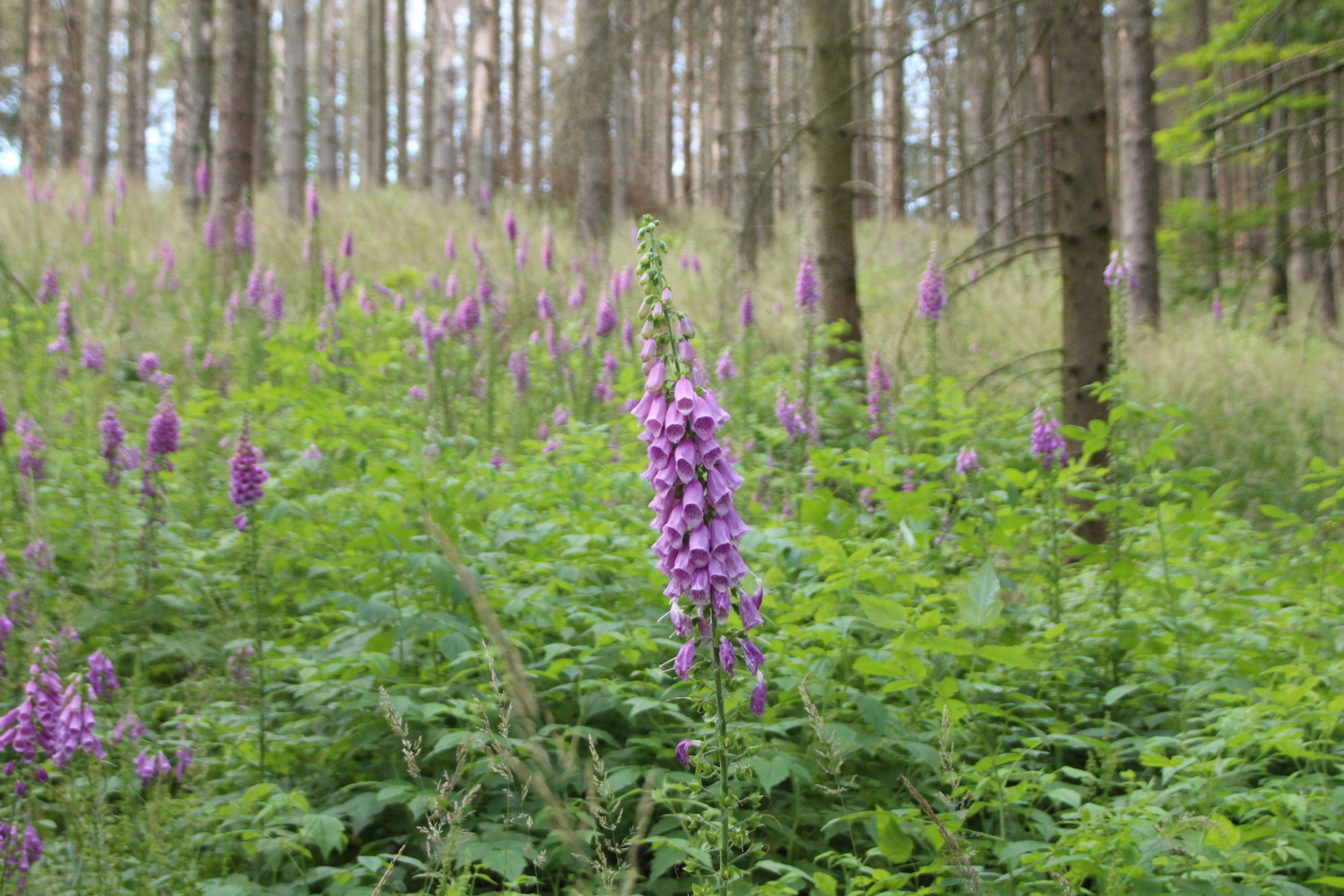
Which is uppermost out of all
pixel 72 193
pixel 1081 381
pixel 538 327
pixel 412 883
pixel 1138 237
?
pixel 72 193

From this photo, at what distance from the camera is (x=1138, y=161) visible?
1044 centimetres

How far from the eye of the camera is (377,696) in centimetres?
272

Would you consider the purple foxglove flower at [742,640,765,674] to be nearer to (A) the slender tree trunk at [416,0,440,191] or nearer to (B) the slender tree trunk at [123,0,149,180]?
(A) the slender tree trunk at [416,0,440,191]

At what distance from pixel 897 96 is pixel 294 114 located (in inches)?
464

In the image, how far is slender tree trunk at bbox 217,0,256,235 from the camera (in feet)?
29.3

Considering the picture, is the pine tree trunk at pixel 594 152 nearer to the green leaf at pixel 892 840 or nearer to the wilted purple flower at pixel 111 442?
the wilted purple flower at pixel 111 442

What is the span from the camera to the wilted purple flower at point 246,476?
116 inches

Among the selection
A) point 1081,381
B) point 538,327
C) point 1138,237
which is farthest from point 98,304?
point 1138,237

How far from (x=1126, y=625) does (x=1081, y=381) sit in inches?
81.2

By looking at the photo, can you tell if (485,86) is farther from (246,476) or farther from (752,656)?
(752,656)

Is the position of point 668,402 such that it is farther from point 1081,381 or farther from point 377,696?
point 1081,381

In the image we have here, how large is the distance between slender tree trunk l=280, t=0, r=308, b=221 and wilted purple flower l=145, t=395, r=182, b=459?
32.6ft

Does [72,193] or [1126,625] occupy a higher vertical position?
[72,193]

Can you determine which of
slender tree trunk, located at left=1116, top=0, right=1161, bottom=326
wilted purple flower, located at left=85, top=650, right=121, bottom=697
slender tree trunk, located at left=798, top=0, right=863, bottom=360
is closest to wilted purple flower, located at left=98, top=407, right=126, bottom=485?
wilted purple flower, located at left=85, top=650, right=121, bottom=697
